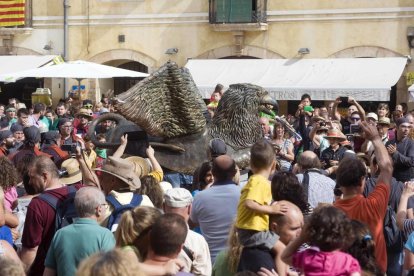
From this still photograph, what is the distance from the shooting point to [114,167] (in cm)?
709

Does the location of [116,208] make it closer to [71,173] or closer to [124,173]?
[124,173]

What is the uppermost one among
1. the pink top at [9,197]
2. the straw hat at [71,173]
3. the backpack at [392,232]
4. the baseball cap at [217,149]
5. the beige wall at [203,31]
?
the beige wall at [203,31]

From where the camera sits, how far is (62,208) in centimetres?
685

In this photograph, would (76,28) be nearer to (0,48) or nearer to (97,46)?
(97,46)

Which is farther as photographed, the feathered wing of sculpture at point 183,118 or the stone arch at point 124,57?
the stone arch at point 124,57

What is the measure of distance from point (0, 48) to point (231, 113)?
61.9 ft

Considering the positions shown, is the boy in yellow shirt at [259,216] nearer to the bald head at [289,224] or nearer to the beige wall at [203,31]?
the bald head at [289,224]

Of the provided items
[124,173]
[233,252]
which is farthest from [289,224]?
[124,173]

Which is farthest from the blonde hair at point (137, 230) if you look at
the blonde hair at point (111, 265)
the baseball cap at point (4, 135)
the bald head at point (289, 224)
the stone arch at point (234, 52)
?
the stone arch at point (234, 52)

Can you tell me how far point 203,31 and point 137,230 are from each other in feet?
71.6

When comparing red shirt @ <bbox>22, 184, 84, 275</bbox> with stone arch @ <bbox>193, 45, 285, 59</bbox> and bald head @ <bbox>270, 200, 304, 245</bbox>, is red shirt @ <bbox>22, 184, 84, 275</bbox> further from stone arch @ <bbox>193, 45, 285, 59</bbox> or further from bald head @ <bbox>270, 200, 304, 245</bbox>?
stone arch @ <bbox>193, 45, 285, 59</bbox>

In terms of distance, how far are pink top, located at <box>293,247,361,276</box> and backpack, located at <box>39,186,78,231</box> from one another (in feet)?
7.17

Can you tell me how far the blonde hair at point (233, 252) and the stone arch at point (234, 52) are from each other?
2036 cm

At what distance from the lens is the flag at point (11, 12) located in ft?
93.8
